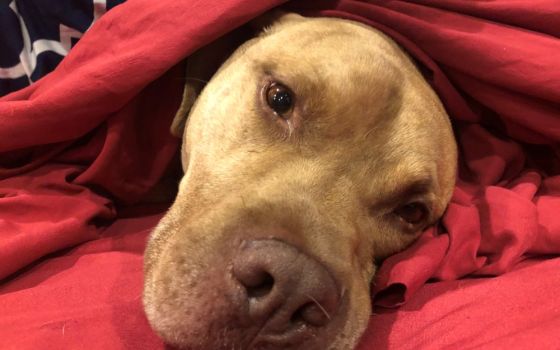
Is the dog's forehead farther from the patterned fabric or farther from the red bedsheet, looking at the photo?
the patterned fabric

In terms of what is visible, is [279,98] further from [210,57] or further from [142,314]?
[142,314]

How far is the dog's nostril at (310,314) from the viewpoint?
3.97 feet

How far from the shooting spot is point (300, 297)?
1.17 meters

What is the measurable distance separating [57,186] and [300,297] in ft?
3.57

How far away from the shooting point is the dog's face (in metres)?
1.19

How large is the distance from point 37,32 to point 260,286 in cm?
169

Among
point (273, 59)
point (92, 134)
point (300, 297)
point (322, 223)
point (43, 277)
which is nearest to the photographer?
point (300, 297)

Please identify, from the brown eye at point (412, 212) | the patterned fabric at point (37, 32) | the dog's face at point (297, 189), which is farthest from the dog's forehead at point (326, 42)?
the patterned fabric at point (37, 32)

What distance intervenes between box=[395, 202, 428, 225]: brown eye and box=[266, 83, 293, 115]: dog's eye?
477 millimetres

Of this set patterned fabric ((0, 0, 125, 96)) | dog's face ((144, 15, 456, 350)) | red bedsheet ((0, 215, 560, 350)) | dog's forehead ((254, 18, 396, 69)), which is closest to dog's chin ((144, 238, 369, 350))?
dog's face ((144, 15, 456, 350))

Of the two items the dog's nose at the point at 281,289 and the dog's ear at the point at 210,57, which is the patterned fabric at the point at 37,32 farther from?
the dog's nose at the point at 281,289

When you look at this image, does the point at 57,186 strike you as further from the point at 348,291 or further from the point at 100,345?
the point at 348,291

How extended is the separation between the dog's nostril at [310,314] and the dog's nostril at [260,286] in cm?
9

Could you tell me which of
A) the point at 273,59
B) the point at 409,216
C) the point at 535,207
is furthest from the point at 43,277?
the point at 535,207
